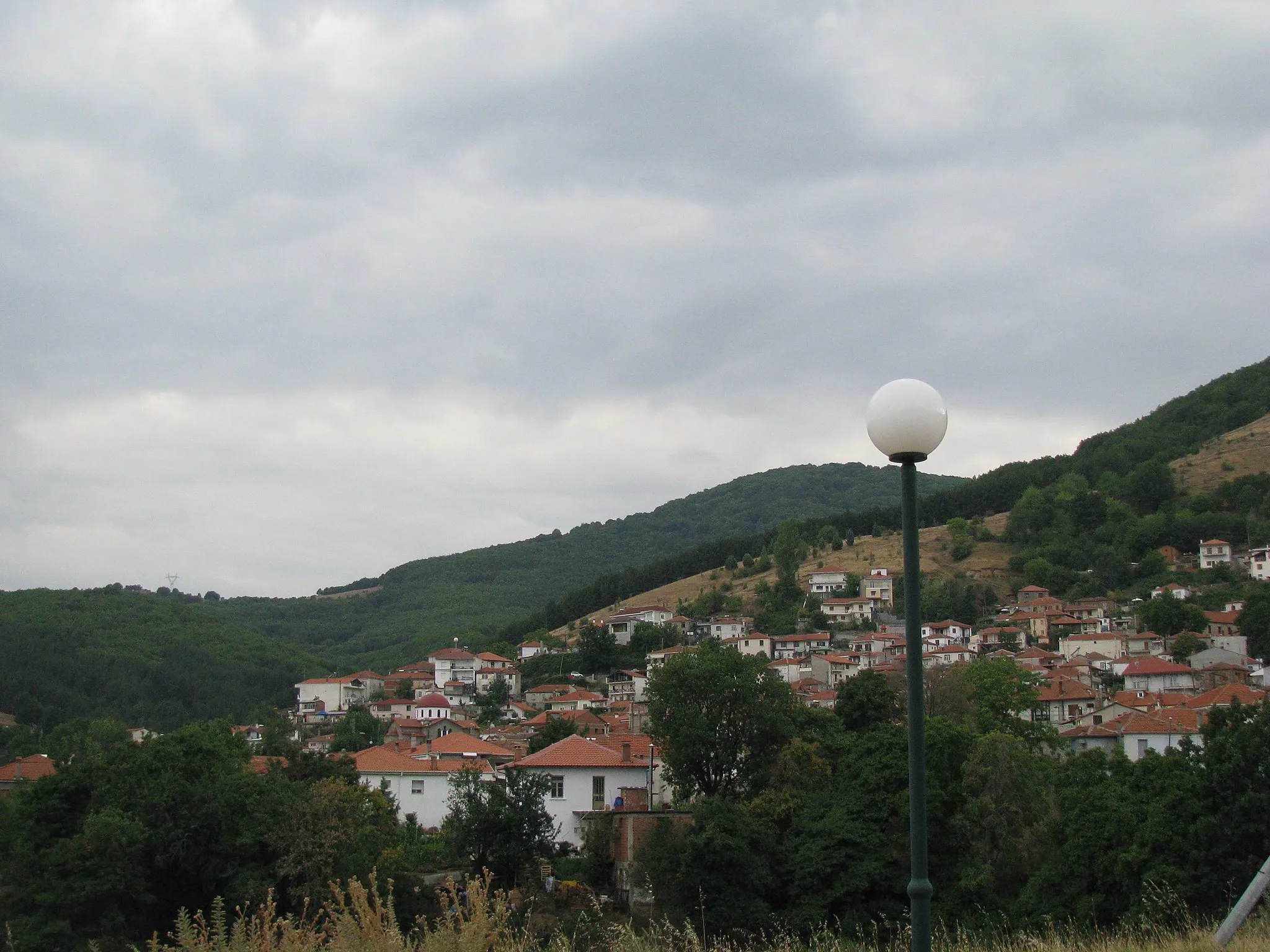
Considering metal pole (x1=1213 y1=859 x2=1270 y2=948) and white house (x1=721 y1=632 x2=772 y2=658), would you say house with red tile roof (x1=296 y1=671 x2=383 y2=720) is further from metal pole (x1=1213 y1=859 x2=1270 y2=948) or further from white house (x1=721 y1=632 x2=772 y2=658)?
metal pole (x1=1213 y1=859 x2=1270 y2=948)

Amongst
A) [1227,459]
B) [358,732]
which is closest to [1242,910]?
[358,732]

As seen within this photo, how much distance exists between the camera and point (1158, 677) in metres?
52.4

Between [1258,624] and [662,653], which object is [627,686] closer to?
[662,653]

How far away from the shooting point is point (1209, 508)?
3597 inches

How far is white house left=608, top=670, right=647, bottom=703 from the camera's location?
2540 inches

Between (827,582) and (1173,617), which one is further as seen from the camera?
(827,582)

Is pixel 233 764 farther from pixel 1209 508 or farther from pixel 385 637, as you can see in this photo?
pixel 385 637

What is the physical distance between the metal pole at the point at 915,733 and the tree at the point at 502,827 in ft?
71.3

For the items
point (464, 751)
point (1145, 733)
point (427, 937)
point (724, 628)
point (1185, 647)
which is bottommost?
point (464, 751)

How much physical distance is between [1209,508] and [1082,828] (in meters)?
84.0

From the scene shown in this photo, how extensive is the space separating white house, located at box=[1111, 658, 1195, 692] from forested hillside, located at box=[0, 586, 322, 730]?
5655 cm

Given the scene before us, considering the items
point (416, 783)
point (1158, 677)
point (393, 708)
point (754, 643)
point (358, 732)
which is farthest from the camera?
point (754, 643)

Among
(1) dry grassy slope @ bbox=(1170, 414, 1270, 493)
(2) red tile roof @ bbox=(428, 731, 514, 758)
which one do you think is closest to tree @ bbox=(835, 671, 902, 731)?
(2) red tile roof @ bbox=(428, 731, 514, 758)

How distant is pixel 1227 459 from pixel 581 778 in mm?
91623
